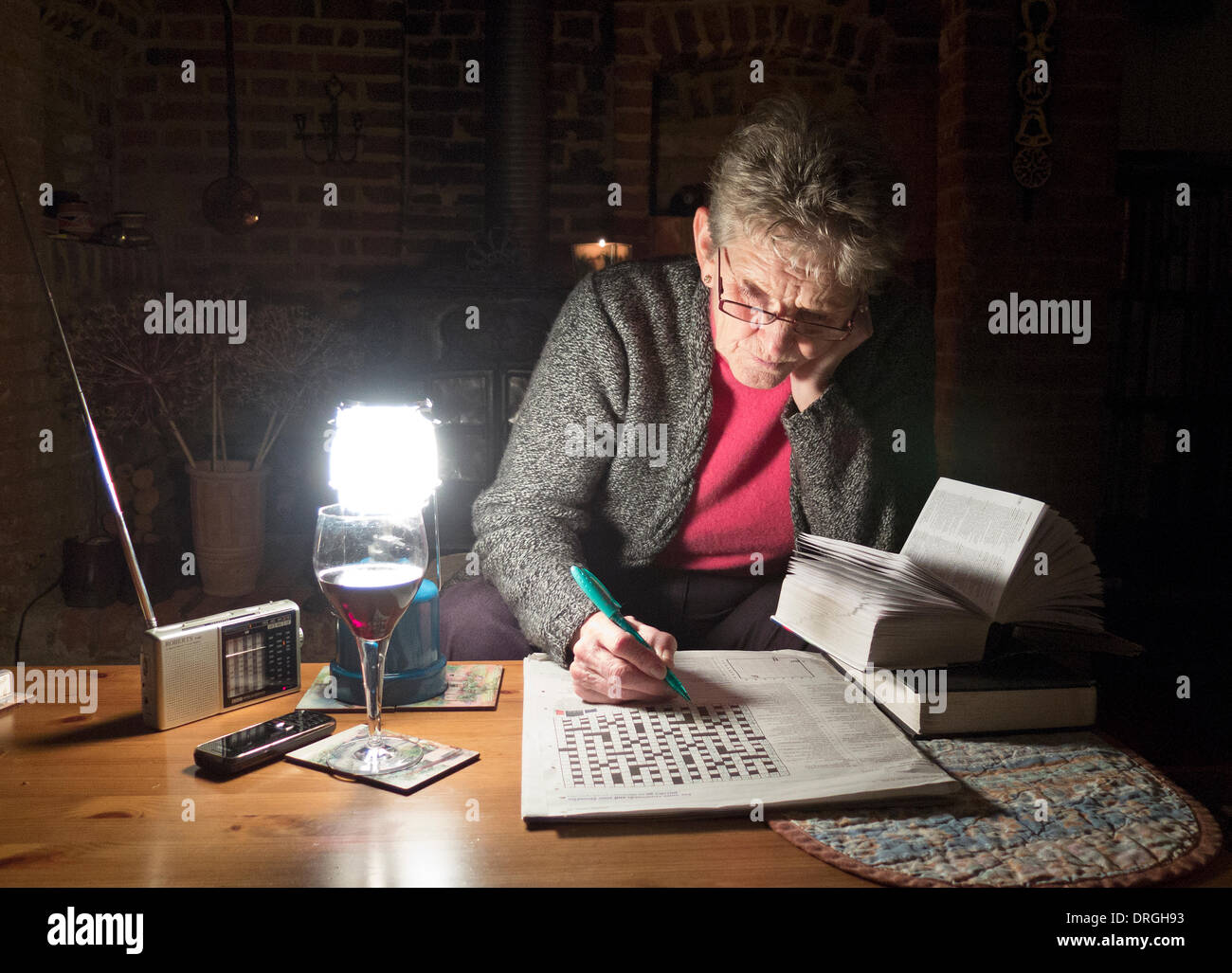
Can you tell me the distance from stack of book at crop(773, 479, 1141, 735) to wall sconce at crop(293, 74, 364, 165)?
2.80 m

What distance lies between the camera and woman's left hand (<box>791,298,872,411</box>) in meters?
1.48

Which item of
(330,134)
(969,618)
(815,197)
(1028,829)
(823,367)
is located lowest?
(1028,829)

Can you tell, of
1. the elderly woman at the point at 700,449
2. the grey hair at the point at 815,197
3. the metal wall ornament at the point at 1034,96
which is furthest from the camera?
the metal wall ornament at the point at 1034,96

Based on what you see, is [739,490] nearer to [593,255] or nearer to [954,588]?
[954,588]

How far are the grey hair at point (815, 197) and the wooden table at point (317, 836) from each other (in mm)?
687

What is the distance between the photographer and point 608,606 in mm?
1040

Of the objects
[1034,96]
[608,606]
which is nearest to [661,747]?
[608,606]

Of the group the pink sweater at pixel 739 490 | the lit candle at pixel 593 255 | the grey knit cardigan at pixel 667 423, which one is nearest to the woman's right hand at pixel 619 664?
the grey knit cardigan at pixel 667 423

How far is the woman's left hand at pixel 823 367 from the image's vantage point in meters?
1.48

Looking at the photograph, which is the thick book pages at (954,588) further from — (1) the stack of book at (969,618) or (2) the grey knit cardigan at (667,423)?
(2) the grey knit cardigan at (667,423)

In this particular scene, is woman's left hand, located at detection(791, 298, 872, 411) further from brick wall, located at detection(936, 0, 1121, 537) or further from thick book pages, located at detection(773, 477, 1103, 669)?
brick wall, located at detection(936, 0, 1121, 537)

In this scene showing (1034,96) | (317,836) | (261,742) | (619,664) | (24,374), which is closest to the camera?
(317,836)

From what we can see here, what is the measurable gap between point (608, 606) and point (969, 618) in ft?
1.17

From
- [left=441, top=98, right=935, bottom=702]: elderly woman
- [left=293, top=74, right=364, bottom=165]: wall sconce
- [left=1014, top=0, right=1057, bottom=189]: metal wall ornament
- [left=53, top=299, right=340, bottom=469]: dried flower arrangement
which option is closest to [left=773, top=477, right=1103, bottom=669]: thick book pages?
[left=441, top=98, right=935, bottom=702]: elderly woman
